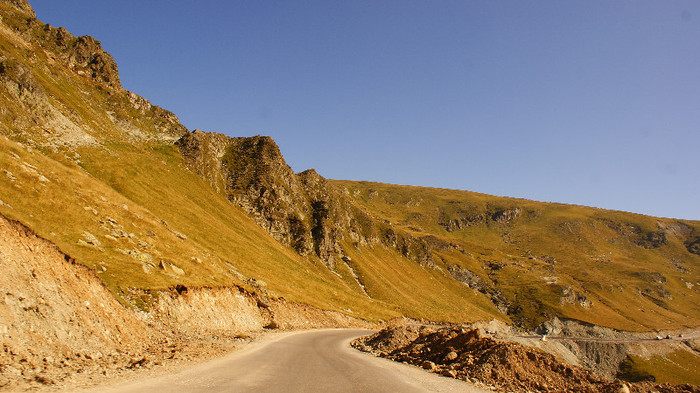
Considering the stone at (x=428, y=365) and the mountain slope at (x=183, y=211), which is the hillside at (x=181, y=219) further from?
the stone at (x=428, y=365)

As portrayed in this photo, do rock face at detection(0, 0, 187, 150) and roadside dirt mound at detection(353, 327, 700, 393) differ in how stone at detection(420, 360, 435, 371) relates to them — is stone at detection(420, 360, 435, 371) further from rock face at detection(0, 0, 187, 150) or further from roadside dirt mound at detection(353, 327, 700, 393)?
rock face at detection(0, 0, 187, 150)

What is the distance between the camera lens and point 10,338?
45.9 ft

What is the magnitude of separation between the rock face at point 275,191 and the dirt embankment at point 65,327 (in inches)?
3756

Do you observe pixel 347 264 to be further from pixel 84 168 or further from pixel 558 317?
pixel 558 317

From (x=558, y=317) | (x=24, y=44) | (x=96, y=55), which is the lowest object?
(x=558, y=317)

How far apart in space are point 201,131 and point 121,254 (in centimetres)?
10845

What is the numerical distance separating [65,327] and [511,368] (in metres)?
21.8

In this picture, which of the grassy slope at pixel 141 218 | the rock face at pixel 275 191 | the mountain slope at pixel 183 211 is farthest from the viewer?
the rock face at pixel 275 191

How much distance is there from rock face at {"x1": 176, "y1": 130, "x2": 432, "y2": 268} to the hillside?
25.9 inches

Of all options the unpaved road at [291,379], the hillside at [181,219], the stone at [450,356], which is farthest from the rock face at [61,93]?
the stone at [450,356]

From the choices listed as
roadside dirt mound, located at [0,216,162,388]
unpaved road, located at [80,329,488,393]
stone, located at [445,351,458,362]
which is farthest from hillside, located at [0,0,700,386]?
stone, located at [445,351,458,362]

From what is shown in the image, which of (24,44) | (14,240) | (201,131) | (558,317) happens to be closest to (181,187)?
(201,131)

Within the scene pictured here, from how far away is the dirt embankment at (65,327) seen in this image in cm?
1340

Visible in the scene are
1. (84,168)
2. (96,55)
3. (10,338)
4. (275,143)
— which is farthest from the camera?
(275,143)
